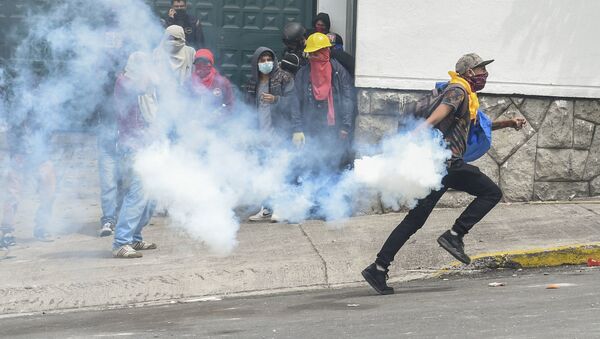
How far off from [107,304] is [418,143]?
2.75 metres

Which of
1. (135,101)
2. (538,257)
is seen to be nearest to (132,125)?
(135,101)

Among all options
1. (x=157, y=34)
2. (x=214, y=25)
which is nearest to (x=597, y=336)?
(x=157, y=34)

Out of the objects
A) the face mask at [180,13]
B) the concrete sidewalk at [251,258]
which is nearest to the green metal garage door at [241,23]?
the face mask at [180,13]

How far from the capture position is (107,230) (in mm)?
10383

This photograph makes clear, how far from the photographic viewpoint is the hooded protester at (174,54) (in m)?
9.80

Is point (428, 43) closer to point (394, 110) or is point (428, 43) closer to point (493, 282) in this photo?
point (394, 110)

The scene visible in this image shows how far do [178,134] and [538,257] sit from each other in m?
3.40

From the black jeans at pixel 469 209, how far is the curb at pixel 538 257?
820mm

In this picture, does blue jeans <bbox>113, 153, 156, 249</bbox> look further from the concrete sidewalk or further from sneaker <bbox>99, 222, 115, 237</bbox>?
sneaker <bbox>99, 222, 115, 237</bbox>

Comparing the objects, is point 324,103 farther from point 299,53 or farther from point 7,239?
point 7,239

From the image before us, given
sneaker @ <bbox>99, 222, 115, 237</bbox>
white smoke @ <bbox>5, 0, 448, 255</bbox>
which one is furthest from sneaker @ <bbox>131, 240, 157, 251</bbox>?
sneaker @ <bbox>99, 222, 115, 237</bbox>

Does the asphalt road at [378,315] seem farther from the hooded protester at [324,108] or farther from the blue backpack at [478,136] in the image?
the hooded protester at [324,108]

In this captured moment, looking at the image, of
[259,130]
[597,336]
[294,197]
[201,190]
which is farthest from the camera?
[259,130]

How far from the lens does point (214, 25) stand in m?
12.1
